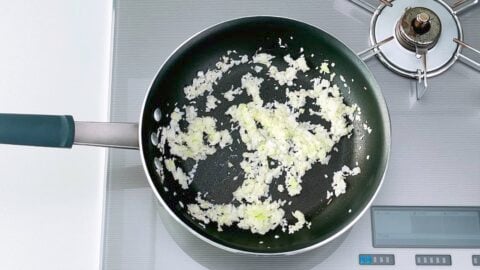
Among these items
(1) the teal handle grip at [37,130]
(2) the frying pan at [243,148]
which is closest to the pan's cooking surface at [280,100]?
(2) the frying pan at [243,148]

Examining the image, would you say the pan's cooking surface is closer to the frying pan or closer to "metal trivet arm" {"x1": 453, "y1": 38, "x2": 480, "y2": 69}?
the frying pan

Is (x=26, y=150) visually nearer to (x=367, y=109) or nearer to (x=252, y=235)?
(x=252, y=235)

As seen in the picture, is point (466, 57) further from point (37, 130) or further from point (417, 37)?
point (37, 130)

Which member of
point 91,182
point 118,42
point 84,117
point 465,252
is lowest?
point 465,252

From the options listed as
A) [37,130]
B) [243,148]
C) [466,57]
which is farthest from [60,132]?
[466,57]

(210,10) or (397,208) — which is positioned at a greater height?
(210,10)

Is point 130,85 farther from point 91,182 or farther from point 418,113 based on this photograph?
point 418,113

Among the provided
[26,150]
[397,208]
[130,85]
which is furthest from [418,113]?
[26,150]
